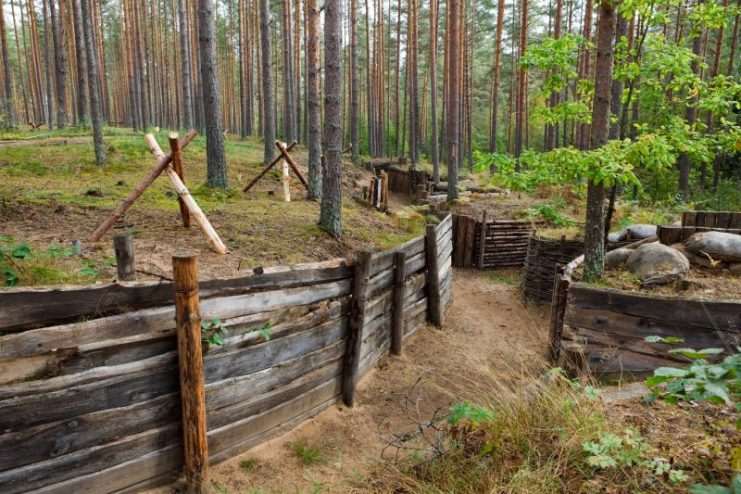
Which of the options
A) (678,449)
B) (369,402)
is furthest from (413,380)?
(678,449)

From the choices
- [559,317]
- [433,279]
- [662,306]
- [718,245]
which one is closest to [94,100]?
[433,279]

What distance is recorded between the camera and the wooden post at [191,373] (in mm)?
3346

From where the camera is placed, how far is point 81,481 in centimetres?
312

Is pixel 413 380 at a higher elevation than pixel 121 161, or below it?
below

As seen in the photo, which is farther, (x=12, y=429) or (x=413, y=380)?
(x=413, y=380)

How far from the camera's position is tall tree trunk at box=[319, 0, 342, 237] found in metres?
8.84

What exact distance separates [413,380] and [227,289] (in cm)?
352

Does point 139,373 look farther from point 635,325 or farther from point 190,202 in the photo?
point 635,325

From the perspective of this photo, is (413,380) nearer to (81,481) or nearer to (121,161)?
(81,481)

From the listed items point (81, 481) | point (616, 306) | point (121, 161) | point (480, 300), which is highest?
point (121, 161)

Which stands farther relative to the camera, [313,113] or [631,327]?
[313,113]

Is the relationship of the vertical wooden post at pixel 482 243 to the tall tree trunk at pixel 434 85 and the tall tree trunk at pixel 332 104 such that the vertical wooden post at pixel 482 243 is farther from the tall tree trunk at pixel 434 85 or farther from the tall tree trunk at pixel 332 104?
→ the tall tree trunk at pixel 434 85

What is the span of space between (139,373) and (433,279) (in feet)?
18.0

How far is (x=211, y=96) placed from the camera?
11.5 metres
